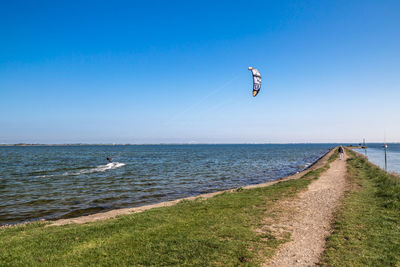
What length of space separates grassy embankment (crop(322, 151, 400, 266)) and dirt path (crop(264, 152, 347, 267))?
38 cm

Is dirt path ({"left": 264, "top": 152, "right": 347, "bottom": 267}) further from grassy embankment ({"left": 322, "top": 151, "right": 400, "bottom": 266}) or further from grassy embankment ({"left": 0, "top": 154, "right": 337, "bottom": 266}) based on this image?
grassy embankment ({"left": 0, "top": 154, "right": 337, "bottom": 266})

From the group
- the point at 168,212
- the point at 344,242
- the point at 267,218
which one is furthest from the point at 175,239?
the point at 344,242

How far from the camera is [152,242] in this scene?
8391 mm

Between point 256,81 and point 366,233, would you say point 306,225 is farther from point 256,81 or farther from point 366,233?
point 256,81

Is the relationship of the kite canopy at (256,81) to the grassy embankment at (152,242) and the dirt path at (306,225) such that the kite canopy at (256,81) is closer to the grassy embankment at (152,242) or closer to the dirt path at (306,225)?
the grassy embankment at (152,242)

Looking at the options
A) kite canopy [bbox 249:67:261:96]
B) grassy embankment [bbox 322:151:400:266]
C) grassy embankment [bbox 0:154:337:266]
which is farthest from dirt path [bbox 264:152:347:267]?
kite canopy [bbox 249:67:261:96]

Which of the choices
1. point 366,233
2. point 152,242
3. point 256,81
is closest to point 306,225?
point 366,233

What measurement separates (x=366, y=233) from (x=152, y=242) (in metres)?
7.80

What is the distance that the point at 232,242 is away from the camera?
841cm

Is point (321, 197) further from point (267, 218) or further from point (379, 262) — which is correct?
point (379, 262)

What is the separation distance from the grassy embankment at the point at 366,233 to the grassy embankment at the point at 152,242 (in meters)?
1.80

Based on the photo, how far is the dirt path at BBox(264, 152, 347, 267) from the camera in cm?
746

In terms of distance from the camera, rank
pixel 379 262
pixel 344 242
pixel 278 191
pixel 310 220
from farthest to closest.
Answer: pixel 278 191, pixel 310 220, pixel 344 242, pixel 379 262

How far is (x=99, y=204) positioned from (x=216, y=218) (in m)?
11.3
